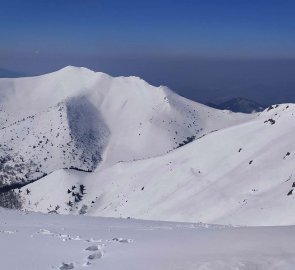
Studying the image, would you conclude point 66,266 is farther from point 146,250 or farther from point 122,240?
point 122,240

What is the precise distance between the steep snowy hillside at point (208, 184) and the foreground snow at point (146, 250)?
3197cm

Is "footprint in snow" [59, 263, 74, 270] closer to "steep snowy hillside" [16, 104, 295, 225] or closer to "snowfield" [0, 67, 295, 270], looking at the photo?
"snowfield" [0, 67, 295, 270]

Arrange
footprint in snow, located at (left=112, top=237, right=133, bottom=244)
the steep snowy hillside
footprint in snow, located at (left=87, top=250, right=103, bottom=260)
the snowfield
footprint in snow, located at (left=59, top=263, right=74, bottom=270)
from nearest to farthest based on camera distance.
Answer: footprint in snow, located at (left=59, top=263, right=74, bottom=270), the snowfield, footprint in snow, located at (left=87, top=250, right=103, bottom=260), footprint in snow, located at (left=112, top=237, right=133, bottom=244), the steep snowy hillside

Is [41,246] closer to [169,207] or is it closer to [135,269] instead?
[135,269]

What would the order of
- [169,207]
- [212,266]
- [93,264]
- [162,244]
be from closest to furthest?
[212,266] → [93,264] → [162,244] → [169,207]

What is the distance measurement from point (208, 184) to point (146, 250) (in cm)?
6406

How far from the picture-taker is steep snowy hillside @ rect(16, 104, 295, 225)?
199ft

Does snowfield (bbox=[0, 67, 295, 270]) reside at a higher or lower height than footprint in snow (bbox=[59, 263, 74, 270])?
lower

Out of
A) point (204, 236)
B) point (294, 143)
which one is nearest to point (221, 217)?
point (294, 143)

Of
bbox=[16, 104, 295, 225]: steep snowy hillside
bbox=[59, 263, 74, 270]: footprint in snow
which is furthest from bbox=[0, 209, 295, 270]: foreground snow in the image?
bbox=[16, 104, 295, 225]: steep snowy hillside

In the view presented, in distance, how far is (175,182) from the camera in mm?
88188

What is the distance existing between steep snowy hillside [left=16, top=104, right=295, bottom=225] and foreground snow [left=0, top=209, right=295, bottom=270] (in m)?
32.0

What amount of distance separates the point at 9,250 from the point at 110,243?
3464mm

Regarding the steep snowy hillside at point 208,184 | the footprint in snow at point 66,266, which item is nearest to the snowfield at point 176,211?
the footprint in snow at point 66,266
